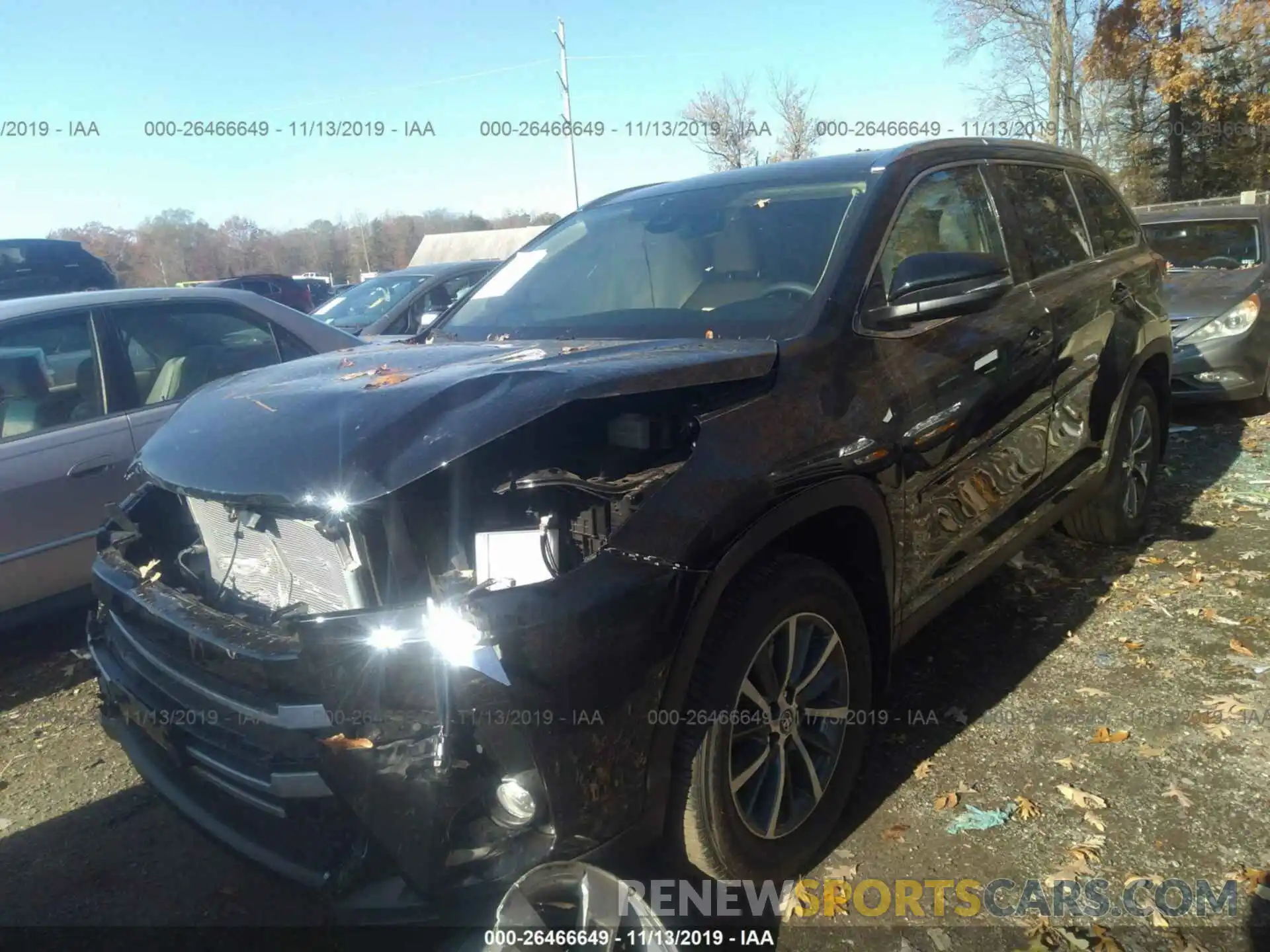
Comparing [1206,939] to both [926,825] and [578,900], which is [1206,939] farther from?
[578,900]

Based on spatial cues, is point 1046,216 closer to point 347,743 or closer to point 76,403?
point 347,743

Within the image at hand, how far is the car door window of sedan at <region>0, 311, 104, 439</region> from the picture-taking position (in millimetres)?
4195

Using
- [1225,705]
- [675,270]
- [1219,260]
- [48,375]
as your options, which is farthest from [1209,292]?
[48,375]

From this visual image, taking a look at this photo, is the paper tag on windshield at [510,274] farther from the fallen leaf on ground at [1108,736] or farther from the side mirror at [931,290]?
the fallen leaf on ground at [1108,736]

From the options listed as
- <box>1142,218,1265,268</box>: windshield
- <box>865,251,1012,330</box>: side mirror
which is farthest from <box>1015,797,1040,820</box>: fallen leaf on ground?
<box>1142,218,1265,268</box>: windshield

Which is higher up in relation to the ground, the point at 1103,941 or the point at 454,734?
the point at 454,734

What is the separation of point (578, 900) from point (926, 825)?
1.42 meters

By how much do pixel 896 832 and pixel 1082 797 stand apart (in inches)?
24.7

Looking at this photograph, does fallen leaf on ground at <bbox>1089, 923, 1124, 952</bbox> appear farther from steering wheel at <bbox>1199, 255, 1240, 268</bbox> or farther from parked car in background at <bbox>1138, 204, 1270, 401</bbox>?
steering wheel at <bbox>1199, 255, 1240, 268</bbox>

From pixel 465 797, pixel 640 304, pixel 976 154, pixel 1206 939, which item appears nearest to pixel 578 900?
pixel 465 797

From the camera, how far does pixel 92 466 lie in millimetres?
4227

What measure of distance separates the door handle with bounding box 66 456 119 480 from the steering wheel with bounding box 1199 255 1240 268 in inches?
331

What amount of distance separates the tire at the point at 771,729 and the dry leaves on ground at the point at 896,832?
6.5 inches

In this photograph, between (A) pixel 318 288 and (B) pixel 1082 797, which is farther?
(A) pixel 318 288
